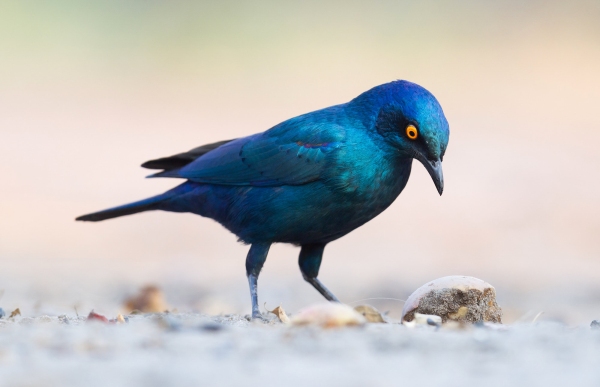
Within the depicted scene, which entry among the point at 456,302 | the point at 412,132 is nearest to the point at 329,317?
the point at 456,302

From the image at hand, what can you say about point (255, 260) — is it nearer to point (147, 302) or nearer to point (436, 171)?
point (436, 171)

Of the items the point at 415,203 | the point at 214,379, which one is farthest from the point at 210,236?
the point at 214,379

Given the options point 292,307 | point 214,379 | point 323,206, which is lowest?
point 292,307

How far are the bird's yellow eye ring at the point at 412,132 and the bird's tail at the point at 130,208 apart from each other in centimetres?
166

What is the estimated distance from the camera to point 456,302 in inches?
187

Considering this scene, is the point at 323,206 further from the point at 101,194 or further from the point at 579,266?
the point at 101,194

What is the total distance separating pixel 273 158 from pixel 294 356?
2.43 m

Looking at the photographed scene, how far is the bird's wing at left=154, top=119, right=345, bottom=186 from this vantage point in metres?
5.25

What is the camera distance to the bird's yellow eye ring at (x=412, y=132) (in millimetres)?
5074

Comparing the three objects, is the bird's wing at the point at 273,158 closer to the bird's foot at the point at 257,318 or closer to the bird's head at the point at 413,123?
the bird's head at the point at 413,123

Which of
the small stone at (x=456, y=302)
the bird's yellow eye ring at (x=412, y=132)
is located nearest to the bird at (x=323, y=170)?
the bird's yellow eye ring at (x=412, y=132)

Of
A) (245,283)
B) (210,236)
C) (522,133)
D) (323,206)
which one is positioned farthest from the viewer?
(522,133)

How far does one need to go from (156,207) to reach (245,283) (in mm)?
2320

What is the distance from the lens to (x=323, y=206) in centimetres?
514
